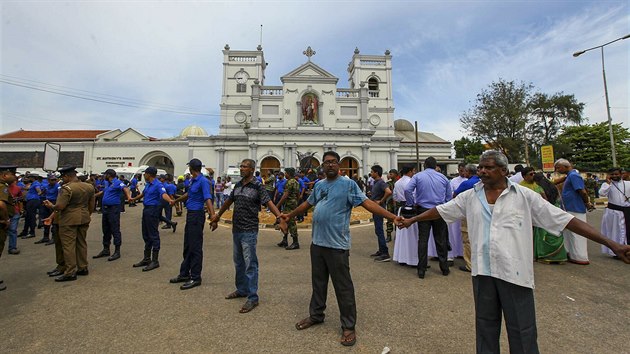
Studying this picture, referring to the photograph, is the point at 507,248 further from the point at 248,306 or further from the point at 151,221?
the point at 151,221

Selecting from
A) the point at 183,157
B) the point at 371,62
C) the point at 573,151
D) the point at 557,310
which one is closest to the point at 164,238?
the point at 557,310

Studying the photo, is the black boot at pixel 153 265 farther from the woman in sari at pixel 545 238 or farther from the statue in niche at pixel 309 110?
the statue in niche at pixel 309 110

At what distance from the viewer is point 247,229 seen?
11.8 ft

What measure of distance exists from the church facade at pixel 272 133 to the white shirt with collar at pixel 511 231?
26639mm

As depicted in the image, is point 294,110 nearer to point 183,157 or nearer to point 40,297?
point 183,157

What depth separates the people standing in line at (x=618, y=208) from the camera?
5.84 meters

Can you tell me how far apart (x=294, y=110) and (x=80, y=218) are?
27535mm

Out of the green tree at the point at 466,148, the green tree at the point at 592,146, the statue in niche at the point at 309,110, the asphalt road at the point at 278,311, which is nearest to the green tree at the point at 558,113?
the green tree at the point at 592,146

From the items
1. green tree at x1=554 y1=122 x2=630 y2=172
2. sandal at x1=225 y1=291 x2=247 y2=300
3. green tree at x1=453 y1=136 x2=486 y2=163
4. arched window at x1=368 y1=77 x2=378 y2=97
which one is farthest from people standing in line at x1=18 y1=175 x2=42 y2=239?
green tree at x1=453 y1=136 x2=486 y2=163

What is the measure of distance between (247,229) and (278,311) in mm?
1058

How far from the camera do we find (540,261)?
5.48m

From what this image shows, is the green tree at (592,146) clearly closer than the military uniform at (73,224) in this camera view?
No

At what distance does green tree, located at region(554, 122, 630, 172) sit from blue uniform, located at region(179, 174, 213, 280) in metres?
38.6

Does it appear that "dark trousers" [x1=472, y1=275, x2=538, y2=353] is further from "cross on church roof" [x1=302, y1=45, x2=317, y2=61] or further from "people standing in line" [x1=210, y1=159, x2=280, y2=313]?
"cross on church roof" [x1=302, y1=45, x2=317, y2=61]
